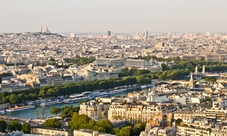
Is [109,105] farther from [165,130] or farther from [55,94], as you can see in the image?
[55,94]

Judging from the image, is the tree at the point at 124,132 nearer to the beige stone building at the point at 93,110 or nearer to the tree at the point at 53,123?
the tree at the point at 53,123

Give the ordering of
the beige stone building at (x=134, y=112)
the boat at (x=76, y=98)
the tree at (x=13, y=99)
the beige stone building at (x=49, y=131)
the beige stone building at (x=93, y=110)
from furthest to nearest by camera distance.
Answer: the boat at (x=76, y=98)
the tree at (x=13, y=99)
the beige stone building at (x=93, y=110)
the beige stone building at (x=134, y=112)
the beige stone building at (x=49, y=131)

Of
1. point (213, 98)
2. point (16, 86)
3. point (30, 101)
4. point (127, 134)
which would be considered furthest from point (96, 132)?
point (16, 86)

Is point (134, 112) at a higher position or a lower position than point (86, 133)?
lower

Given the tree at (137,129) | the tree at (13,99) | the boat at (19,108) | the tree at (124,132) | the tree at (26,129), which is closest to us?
the tree at (124,132)

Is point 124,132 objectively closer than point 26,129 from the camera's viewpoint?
Yes

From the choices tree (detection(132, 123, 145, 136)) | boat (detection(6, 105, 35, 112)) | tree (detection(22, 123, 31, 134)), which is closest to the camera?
tree (detection(132, 123, 145, 136))

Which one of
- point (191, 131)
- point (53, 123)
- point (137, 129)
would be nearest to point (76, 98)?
point (53, 123)

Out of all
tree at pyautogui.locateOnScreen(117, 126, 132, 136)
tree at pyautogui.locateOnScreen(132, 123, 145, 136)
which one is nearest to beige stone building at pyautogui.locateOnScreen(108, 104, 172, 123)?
tree at pyautogui.locateOnScreen(132, 123, 145, 136)

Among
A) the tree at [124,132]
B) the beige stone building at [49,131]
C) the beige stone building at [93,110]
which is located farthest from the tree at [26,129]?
the tree at [124,132]

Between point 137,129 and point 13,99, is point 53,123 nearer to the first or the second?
point 137,129

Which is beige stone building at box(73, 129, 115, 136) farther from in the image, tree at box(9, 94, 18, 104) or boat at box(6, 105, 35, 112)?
tree at box(9, 94, 18, 104)
